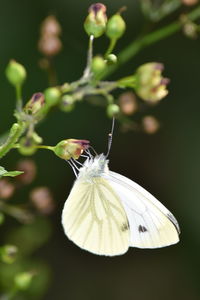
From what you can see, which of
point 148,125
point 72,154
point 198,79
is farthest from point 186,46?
point 72,154

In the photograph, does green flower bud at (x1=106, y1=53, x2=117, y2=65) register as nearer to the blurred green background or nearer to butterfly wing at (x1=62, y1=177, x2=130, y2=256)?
butterfly wing at (x1=62, y1=177, x2=130, y2=256)

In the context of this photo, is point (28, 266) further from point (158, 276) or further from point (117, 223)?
point (158, 276)

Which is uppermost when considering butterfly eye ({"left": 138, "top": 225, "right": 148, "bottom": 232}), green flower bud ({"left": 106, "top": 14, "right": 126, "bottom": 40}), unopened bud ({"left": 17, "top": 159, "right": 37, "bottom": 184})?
green flower bud ({"left": 106, "top": 14, "right": 126, "bottom": 40})

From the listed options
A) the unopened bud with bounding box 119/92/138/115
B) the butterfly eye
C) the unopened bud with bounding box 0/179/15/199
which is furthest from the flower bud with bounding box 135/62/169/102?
the unopened bud with bounding box 0/179/15/199

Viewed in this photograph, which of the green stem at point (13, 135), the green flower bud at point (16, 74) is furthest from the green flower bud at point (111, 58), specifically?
the green stem at point (13, 135)

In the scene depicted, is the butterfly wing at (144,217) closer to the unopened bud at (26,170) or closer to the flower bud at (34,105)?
the unopened bud at (26,170)
